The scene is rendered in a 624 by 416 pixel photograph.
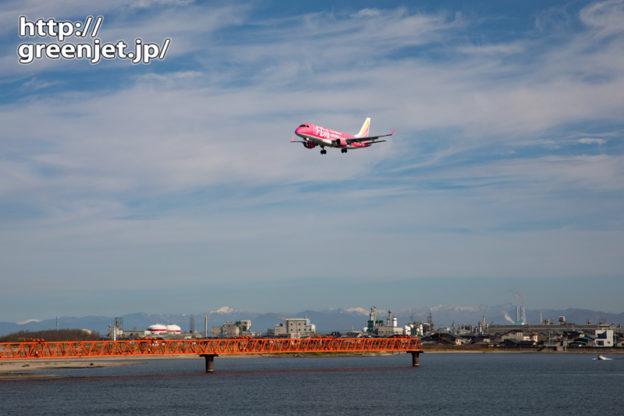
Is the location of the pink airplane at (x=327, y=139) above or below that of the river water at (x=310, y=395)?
above

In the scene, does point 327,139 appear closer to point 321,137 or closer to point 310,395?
point 321,137

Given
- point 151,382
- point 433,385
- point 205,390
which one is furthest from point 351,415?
point 151,382

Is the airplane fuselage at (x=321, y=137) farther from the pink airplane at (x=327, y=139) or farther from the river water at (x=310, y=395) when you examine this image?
the river water at (x=310, y=395)

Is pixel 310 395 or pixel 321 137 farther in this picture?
pixel 310 395

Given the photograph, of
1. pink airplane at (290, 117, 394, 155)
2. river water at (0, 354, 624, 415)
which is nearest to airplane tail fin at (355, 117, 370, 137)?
pink airplane at (290, 117, 394, 155)

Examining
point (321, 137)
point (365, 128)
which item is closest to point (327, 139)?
point (321, 137)

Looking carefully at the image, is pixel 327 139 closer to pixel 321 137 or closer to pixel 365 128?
pixel 321 137

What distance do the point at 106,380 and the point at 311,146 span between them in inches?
3678

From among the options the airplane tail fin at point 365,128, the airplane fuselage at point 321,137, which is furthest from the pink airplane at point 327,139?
the airplane tail fin at point 365,128

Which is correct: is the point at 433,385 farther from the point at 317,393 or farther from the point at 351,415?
the point at 351,415

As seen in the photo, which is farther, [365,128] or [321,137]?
[365,128]

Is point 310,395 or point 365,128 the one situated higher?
point 365,128

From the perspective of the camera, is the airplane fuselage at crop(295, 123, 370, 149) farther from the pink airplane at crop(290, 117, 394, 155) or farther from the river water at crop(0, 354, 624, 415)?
the river water at crop(0, 354, 624, 415)

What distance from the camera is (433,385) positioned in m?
166
